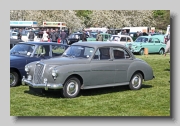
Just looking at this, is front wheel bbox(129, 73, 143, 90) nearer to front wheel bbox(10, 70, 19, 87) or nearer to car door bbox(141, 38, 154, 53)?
front wheel bbox(10, 70, 19, 87)

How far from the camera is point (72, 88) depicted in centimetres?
867

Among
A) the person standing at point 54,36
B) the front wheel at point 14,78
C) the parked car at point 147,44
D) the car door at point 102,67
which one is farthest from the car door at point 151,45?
the front wheel at point 14,78

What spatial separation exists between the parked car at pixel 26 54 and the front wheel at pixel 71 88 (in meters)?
1.94

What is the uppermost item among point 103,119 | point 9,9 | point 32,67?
point 9,9

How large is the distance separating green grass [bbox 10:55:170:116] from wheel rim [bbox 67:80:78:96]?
0.58 ft

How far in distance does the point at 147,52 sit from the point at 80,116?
14.7 m

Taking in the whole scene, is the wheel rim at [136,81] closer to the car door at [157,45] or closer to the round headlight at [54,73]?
the round headlight at [54,73]

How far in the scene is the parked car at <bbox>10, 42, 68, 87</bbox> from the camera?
9.96 meters

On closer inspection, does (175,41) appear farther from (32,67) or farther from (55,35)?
(55,35)

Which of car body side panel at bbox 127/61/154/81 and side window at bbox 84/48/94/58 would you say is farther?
car body side panel at bbox 127/61/154/81

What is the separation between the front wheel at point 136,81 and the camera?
32.0 feet

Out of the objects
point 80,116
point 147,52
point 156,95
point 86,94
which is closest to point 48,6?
point 80,116

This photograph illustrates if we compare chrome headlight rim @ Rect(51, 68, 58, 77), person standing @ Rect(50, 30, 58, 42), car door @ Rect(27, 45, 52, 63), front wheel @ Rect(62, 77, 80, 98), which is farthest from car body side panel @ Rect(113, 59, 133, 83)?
person standing @ Rect(50, 30, 58, 42)

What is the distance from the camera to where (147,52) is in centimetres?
2119
